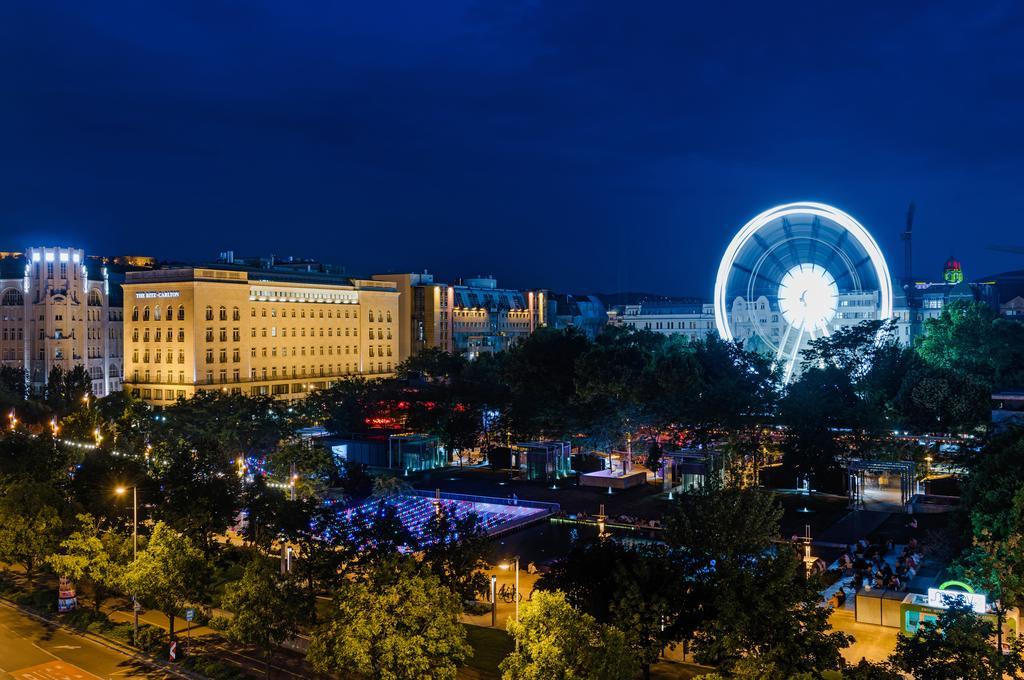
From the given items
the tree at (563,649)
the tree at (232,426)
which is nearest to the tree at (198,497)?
the tree at (232,426)

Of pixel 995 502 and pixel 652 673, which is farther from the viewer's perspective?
pixel 995 502

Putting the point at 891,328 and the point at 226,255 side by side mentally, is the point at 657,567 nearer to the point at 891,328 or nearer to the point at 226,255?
the point at 891,328

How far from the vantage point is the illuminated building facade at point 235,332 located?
315ft

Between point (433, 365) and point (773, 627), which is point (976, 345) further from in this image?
point (773, 627)

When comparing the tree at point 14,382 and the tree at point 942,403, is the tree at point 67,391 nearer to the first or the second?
the tree at point 14,382

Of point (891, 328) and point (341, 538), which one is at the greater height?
point (891, 328)

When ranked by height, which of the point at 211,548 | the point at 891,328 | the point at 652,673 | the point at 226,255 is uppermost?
the point at 226,255

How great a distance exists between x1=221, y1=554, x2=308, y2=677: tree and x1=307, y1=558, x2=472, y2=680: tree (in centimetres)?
330

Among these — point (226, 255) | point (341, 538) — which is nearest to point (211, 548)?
point (341, 538)

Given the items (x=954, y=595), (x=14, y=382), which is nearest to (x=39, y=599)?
(x=954, y=595)

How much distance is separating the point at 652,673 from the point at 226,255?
108134 mm

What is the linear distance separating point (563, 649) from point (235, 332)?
279 ft

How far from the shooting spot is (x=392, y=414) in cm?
7119

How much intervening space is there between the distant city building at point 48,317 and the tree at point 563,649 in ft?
301
